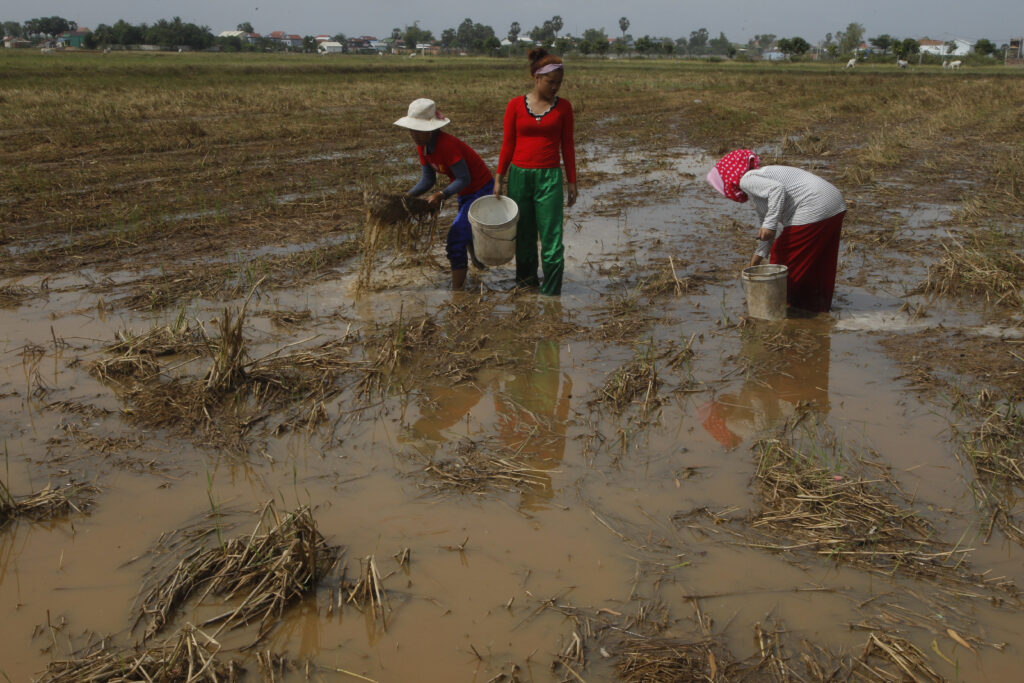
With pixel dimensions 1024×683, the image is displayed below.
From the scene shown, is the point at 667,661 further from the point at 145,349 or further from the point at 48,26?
the point at 48,26

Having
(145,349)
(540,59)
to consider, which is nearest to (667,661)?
(145,349)

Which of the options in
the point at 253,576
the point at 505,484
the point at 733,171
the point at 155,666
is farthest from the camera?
the point at 733,171

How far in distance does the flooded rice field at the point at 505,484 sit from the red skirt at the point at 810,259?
7.7 inches

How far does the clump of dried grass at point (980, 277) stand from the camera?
5629 millimetres

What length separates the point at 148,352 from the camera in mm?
4527

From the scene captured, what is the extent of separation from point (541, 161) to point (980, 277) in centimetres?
323

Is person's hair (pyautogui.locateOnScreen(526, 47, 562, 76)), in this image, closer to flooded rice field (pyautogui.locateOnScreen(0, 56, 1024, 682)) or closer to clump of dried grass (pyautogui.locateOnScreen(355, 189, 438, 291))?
clump of dried grass (pyautogui.locateOnScreen(355, 189, 438, 291))

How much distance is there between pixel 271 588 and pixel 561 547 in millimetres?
1028

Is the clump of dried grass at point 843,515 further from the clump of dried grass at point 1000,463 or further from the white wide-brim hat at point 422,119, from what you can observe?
the white wide-brim hat at point 422,119

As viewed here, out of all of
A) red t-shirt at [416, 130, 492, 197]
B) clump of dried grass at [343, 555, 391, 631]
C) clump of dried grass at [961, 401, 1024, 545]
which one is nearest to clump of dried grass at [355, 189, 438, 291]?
red t-shirt at [416, 130, 492, 197]

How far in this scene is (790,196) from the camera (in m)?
5.07

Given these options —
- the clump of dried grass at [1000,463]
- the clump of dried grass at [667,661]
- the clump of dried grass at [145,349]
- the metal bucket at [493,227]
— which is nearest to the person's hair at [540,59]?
the metal bucket at [493,227]

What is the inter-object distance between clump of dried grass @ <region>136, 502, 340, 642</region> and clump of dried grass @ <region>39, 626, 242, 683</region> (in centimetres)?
16

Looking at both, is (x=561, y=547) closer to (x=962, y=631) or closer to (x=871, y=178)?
(x=962, y=631)
